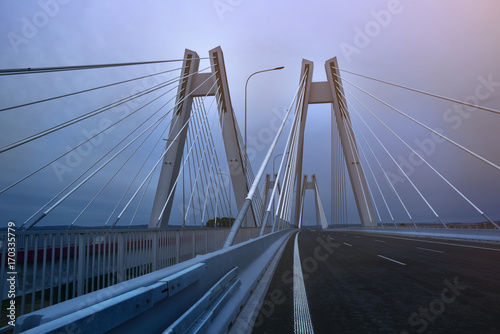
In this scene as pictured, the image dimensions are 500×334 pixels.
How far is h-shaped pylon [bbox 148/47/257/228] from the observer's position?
20641 millimetres

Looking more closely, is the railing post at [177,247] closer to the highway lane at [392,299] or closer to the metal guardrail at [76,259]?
the metal guardrail at [76,259]

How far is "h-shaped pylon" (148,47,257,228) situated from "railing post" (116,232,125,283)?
40.1ft

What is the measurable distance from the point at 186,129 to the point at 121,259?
16.5 metres

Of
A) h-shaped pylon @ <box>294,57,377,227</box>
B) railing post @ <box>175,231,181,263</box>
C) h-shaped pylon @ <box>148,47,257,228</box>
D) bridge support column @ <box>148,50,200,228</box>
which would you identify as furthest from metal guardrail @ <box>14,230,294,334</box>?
h-shaped pylon @ <box>294,57,377,227</box>

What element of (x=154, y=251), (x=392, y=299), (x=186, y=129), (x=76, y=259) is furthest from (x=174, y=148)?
(x=392, y=299)

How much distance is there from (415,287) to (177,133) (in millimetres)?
16348

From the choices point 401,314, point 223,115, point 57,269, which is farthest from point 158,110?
point 401,314

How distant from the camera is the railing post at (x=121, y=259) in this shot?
6240 millimetres

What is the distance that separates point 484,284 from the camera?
292 inches

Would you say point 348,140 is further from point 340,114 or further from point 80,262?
point 80,262

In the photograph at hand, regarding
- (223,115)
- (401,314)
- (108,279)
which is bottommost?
(401,314)

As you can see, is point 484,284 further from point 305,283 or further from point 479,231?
point 479,231

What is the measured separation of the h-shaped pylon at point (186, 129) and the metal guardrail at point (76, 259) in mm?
10761

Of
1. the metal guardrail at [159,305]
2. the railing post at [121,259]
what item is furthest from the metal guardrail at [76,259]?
the metal guardrail at [159,305]
